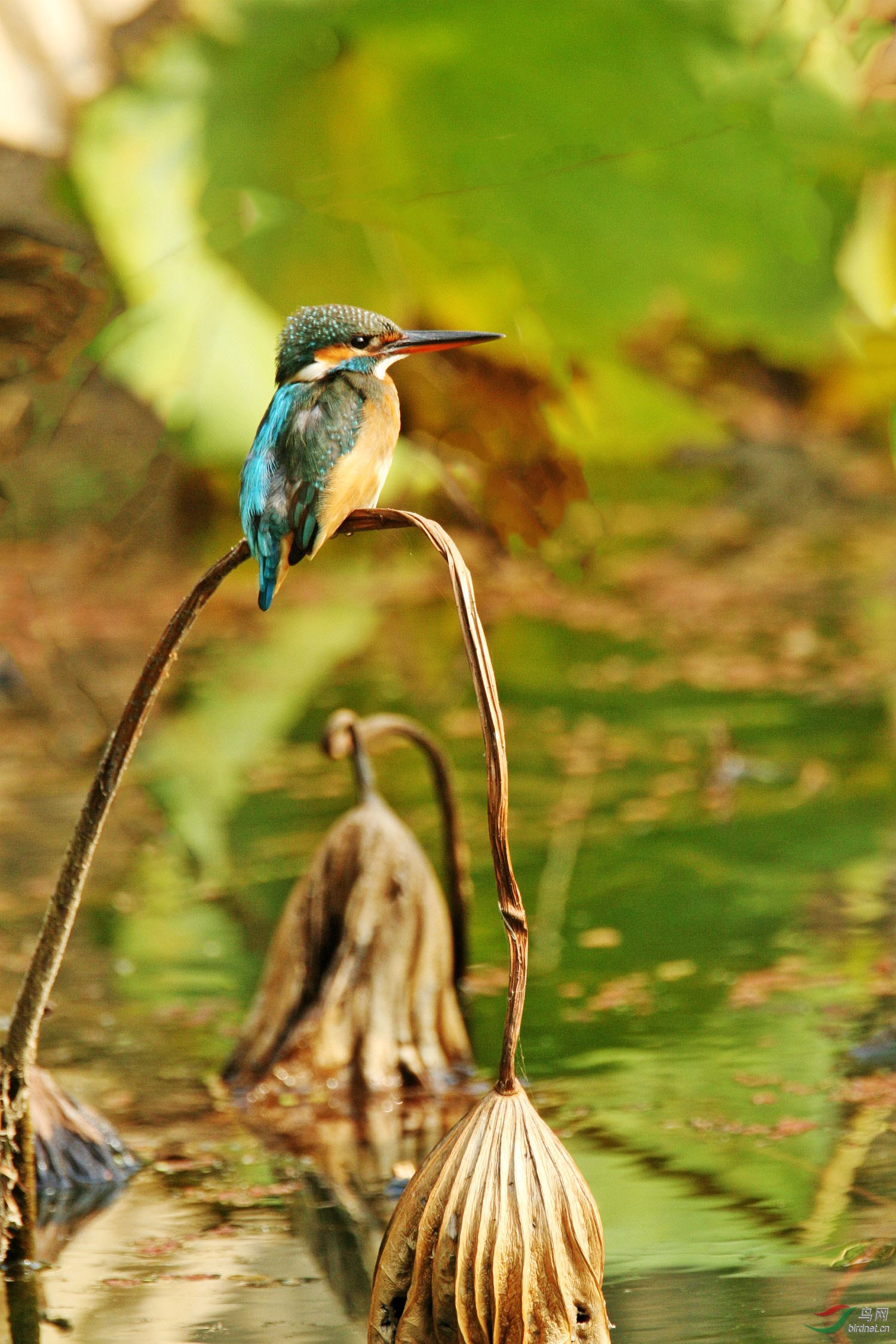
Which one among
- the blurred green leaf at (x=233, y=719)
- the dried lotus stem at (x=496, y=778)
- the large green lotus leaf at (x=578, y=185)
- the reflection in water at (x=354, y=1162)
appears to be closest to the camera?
the dried lotus stem at (x=496, y=778)

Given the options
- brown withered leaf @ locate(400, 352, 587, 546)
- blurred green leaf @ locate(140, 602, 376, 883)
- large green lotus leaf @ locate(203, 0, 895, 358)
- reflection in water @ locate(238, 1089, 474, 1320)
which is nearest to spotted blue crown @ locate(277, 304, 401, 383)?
reflection in water @ locate(238, 1089, 474, 1320)

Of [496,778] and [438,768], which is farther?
[438,768]

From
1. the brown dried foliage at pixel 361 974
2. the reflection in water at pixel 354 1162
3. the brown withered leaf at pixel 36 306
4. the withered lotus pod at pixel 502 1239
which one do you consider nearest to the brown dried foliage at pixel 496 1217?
the withered lotus pod at pixel 502 1239

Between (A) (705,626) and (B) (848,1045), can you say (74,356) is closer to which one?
(B) (848,1045)

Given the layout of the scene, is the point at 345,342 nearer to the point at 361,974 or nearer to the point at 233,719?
the point at 361,974

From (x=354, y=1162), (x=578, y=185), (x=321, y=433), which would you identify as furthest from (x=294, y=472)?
(x=578, y=185)

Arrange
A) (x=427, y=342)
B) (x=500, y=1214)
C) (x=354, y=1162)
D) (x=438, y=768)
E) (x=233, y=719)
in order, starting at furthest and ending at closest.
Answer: (x=233, y=719), (x=438, y=768), (x=354, y=1162), (x=427, y=342), (x=500, y=1214)

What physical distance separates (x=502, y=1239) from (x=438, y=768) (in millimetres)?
1405

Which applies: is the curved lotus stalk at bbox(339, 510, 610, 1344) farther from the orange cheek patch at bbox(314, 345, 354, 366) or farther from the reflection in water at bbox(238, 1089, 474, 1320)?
the reflection in water at bbox(238, 1089, 474, 1320)

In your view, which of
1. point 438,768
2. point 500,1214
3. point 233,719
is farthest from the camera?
point 233,719

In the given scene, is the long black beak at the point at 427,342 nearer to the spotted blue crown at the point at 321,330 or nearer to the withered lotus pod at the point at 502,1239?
the spotted blue crown at the point at 321,330

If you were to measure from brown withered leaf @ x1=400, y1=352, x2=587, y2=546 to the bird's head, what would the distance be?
1.58 metres

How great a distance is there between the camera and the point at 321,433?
1351 millimetres

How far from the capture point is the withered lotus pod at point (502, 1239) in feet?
4.27
